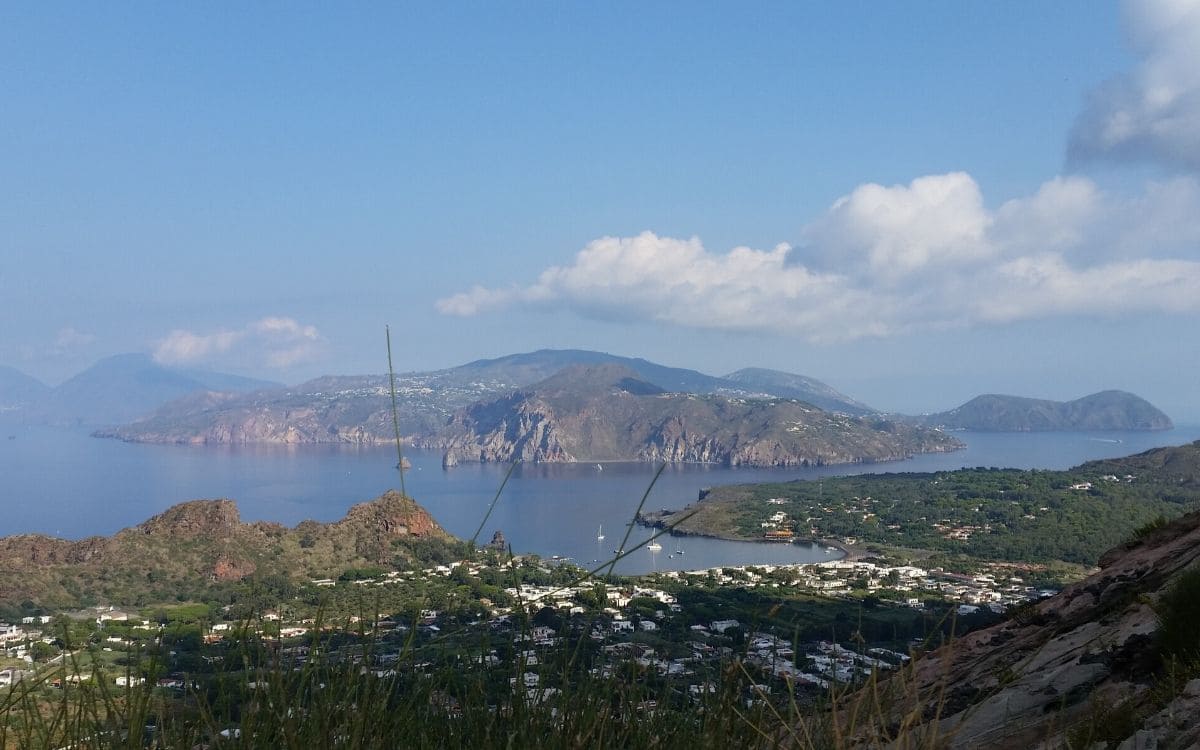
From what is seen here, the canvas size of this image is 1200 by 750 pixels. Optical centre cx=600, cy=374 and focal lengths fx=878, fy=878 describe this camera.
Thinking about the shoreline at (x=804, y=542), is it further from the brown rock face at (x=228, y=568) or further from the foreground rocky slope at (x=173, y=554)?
the brown rock face at (x=228, y=568)

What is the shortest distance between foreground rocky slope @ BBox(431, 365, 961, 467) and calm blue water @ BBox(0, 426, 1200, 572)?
6771 millimetres

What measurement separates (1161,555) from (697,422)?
6284 inches

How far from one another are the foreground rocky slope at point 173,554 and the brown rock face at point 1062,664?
30968 millimetres

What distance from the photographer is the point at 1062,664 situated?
360 centimetres

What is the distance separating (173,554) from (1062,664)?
45754 millimetres

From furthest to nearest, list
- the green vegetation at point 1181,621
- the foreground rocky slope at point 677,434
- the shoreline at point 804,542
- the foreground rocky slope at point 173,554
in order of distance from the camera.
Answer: the foreground rocky slope at point 677,434
the shoreline at point 804,542
the foreground rocky slope at point 173,554
the green vegetation at point 1181,621

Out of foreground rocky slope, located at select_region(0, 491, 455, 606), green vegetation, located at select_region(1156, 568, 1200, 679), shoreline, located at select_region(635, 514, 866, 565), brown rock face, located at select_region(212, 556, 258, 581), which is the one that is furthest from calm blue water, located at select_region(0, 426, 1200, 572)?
green vegetation, located at select_region(1156, 568, 1200, 679)

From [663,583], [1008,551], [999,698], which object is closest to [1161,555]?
[999,698]

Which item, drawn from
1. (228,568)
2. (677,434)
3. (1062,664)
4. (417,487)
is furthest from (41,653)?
(677,434)

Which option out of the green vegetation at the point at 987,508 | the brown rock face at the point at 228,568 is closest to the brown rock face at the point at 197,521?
the brown rock face at the point at 228,568

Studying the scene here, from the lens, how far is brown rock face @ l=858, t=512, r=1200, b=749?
233 centimetres

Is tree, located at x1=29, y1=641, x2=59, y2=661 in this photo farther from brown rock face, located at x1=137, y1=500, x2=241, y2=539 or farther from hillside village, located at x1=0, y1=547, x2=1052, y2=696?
brown rock face, located at x1=137, y1=500, x2=241, y2=539

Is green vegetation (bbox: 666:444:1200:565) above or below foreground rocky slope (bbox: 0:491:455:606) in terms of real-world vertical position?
below

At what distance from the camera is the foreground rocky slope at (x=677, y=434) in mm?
148125
